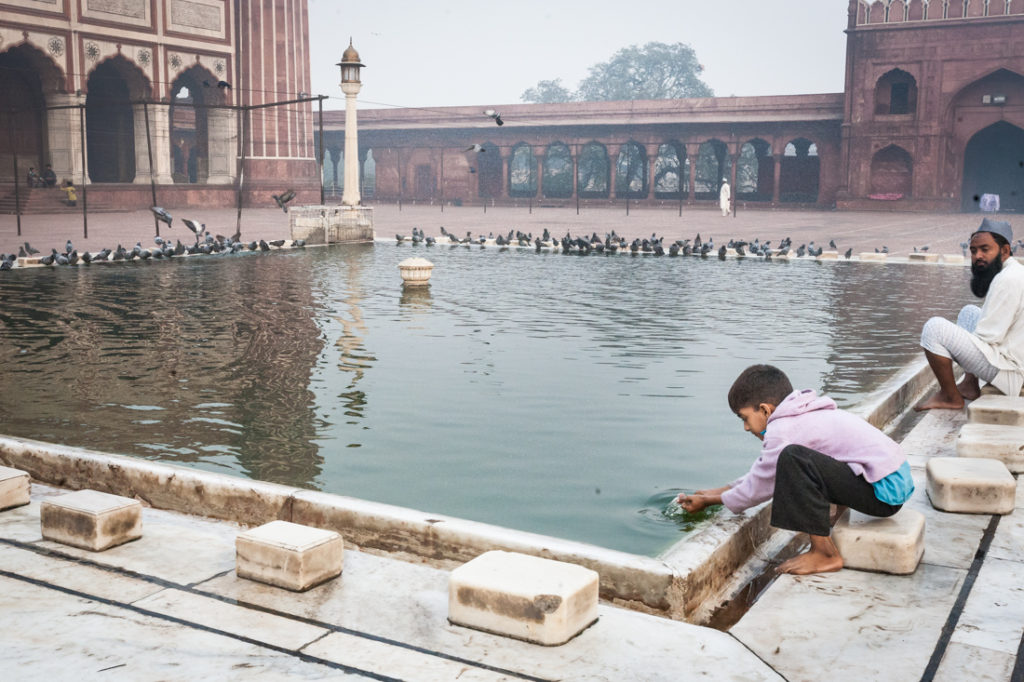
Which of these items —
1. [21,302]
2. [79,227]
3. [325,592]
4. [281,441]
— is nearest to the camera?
[325,592]

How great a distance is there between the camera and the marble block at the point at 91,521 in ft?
9.66

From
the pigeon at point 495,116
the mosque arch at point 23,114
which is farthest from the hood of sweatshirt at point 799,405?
the mosque arch at point 23,114

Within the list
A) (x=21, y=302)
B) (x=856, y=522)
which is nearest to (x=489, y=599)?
(x=856, y=522)

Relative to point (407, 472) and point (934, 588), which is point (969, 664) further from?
point (407, 472)

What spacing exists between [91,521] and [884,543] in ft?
7.52

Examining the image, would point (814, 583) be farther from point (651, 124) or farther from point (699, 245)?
point (651, 124)

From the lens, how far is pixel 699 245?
647 inches

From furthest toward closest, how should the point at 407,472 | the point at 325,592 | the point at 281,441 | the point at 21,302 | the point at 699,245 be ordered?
the point at 699,245 < the point at 21,302 < the point at 281,441 < the point at 407,472 < the point at 325,592

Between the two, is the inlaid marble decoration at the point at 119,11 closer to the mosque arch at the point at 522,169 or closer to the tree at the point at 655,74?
the mosque arch at the point at 522,169

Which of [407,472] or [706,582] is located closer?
[706,582]

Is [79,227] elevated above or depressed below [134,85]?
below

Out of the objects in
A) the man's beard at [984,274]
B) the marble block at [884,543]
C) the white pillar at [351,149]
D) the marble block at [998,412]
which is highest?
the white pillar at [351,149]

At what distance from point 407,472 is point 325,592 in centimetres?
165

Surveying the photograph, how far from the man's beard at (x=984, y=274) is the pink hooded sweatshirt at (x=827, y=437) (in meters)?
2.06
